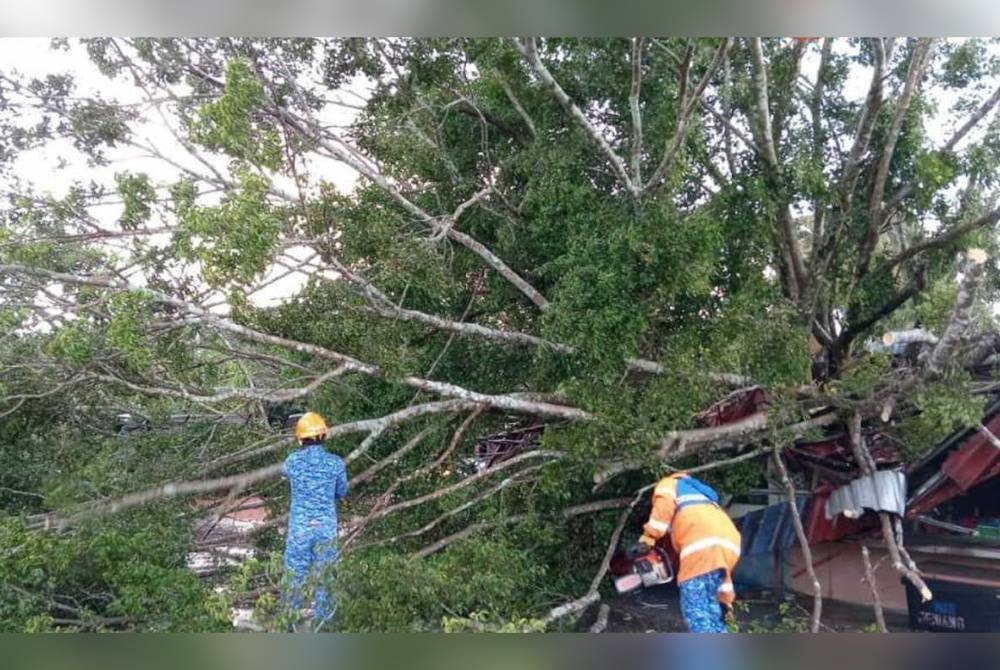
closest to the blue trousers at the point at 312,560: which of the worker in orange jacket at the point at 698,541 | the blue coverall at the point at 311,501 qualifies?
the blue coverall at the point at 311,501

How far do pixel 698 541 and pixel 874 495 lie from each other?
231 centimetres

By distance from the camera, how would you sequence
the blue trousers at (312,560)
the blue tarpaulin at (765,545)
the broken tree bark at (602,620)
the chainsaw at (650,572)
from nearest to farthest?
the chainsaw at (650,572)
the blue trousers at (312,560)
the broken tree bark at (602,620)
the blue tarpaulin at (765,545)

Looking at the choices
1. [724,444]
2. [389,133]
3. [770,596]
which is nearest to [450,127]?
[389,133]

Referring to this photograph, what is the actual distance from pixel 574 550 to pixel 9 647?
4074 millimetres

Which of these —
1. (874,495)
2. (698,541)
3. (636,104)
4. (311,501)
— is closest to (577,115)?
(636,104)

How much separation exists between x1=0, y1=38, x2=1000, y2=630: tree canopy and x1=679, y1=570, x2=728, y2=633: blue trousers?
0.86 meters

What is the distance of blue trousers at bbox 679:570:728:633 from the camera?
13.9 ft

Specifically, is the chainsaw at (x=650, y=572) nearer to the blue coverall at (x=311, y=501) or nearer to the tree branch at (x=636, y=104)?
the blue coverall at (x=311, y=501)

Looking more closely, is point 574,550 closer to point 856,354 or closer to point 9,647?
point 856,354

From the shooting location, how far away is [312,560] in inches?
198

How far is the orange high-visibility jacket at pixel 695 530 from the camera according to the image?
417 centimetres

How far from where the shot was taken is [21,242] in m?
5.43

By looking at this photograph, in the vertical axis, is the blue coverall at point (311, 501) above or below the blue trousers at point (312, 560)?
above

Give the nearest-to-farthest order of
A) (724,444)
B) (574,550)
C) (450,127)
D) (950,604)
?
1. (950,604)
2. (724,444)
3. (574,550)
4. (450,127)
